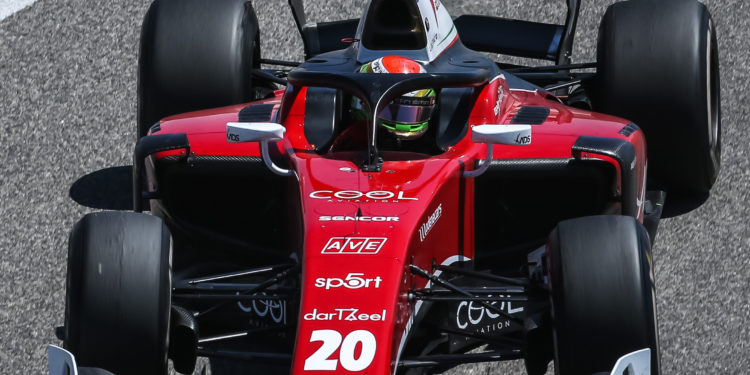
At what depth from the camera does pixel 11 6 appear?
10125 millimetres

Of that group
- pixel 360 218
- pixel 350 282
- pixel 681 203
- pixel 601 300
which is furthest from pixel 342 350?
pixel 681 203

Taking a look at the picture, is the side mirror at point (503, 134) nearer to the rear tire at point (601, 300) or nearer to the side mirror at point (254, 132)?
the rear tire at point (601, 300)

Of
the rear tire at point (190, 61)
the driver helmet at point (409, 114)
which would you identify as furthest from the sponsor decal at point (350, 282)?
the rear tire at point (190, 61)

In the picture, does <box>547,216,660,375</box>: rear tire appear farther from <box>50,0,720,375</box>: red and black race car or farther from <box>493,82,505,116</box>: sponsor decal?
<box>493,82,505,116</box>: sponsor decal

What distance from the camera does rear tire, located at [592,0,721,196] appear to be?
7.05 metres

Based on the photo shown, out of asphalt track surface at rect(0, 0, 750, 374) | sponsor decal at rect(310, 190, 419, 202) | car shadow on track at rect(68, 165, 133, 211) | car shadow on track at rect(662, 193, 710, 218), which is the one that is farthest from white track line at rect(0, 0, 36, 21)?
sponsor decal at rect(310, 190, 419, 202)

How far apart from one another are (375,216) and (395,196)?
0.21 m

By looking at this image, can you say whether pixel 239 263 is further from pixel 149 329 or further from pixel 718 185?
pixel 718 185

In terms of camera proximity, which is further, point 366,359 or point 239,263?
point 239,263

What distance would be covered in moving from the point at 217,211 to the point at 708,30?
2664mm

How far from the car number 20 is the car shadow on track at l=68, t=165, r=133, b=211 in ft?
10.6

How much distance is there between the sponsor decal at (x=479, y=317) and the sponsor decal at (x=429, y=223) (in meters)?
0.49

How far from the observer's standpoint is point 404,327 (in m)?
5.21

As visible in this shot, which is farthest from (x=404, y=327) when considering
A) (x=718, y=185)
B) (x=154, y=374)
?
(x=718, y=185)
